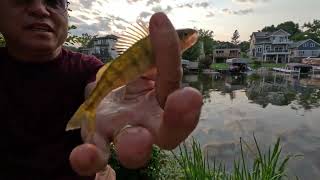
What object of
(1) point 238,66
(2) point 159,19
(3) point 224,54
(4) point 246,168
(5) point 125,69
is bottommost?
(1) point 238,66

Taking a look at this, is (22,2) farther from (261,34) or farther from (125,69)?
(261,34)

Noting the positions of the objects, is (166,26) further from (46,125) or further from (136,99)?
(46,125)

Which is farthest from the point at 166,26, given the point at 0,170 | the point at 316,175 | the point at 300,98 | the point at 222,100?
the point at 300,98

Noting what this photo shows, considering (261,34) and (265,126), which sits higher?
(261,34)

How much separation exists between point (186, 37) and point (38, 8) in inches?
40.4

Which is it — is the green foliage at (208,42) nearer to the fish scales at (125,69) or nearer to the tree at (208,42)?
the tree at (208,42)

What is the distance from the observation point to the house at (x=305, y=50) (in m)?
70.0

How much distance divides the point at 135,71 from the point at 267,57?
7937 cm

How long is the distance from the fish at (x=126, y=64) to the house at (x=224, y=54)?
79.5 m

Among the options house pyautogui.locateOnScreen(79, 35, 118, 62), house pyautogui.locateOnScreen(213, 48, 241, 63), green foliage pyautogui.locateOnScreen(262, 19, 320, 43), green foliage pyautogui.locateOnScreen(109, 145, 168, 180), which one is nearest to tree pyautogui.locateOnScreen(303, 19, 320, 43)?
green foliage pyautogui.locateOnScreen(262, 19, 320, 43)

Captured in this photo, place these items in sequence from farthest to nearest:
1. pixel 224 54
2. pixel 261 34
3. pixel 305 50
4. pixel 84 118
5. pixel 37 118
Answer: pixel 224 54 → pixel 261 34 → pixel 305 50 → pixel 37 118 → pixel 84 118

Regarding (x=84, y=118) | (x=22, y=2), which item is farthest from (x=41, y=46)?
(x=84, y=118)

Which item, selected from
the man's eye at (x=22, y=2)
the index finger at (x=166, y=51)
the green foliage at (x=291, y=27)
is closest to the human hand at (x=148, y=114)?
the index finger at (x=166, y=51)

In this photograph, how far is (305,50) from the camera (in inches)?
2781
